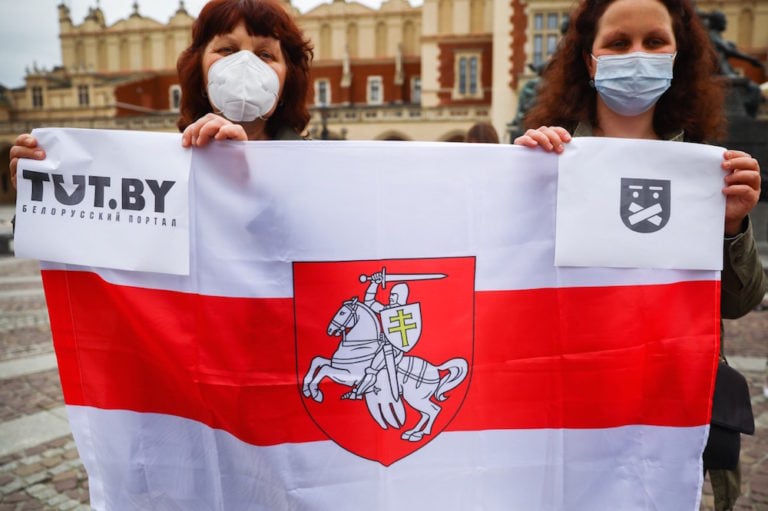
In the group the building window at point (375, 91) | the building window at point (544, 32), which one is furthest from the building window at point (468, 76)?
the building window at point (375, 91)

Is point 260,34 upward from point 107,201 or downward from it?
upward

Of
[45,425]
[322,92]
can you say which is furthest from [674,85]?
[322,92]

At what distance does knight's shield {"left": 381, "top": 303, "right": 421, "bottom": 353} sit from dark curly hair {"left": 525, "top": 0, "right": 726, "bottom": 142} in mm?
763

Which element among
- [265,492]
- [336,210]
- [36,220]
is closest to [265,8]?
[336,210]

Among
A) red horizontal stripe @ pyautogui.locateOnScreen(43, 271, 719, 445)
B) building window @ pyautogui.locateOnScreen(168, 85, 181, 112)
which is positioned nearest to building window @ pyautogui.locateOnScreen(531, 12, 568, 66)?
building window @ pyautogui.locateOnScreen(168, 85, 181, 112)

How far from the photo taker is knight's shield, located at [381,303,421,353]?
1.51m

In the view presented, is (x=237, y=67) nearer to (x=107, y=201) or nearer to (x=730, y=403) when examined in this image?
(x=107, y=201)

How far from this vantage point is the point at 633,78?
5.12 feet

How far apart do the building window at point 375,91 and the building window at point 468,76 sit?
8451mm

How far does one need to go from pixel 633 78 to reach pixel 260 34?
107 cm

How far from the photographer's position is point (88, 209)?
159cm

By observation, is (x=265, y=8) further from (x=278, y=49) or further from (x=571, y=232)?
(x=571, y=232)

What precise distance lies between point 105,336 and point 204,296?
1.11 ft

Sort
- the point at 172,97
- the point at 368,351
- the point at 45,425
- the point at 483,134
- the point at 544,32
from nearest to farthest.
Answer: the point at 368,351, the point at 45,425, the point at 483,134, the point at 544,32, the point at 172,97
